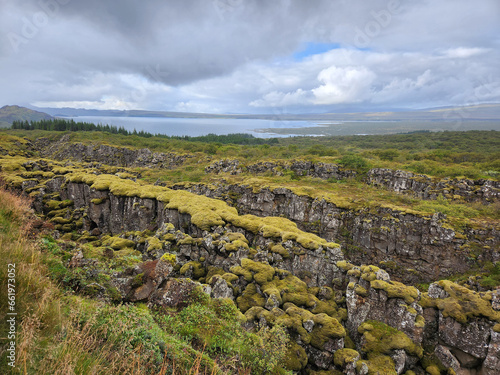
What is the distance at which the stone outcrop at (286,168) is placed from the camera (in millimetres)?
47906

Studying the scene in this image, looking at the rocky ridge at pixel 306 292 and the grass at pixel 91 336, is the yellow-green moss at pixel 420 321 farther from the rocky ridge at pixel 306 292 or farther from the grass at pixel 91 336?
the grass at pixel 91 336

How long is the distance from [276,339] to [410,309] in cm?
779

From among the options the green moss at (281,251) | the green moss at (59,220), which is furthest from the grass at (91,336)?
the green moss at (59,220)

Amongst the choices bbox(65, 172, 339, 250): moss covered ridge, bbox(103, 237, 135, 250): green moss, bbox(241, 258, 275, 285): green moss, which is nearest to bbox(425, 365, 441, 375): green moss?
bbox(65, 172, 339, 250): moss covered ridge

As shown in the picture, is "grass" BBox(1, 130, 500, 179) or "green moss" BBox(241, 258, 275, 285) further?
"grass" BBox(1, 130, 500, 179)

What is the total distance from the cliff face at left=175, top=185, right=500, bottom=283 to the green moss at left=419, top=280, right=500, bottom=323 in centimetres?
1419

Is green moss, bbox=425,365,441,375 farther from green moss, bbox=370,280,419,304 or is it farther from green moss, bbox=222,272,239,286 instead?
green moss, bbox=222,272,239,286

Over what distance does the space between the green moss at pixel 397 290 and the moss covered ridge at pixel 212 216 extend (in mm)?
3889

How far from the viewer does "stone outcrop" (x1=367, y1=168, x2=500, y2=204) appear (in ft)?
102

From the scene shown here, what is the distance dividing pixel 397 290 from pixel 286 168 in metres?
40.2

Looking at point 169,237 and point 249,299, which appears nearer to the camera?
point 249,299

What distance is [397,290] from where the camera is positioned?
41.4 feet

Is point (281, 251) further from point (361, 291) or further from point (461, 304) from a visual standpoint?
point (461, 304)

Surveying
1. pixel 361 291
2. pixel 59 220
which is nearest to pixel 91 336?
pixel 361 291
